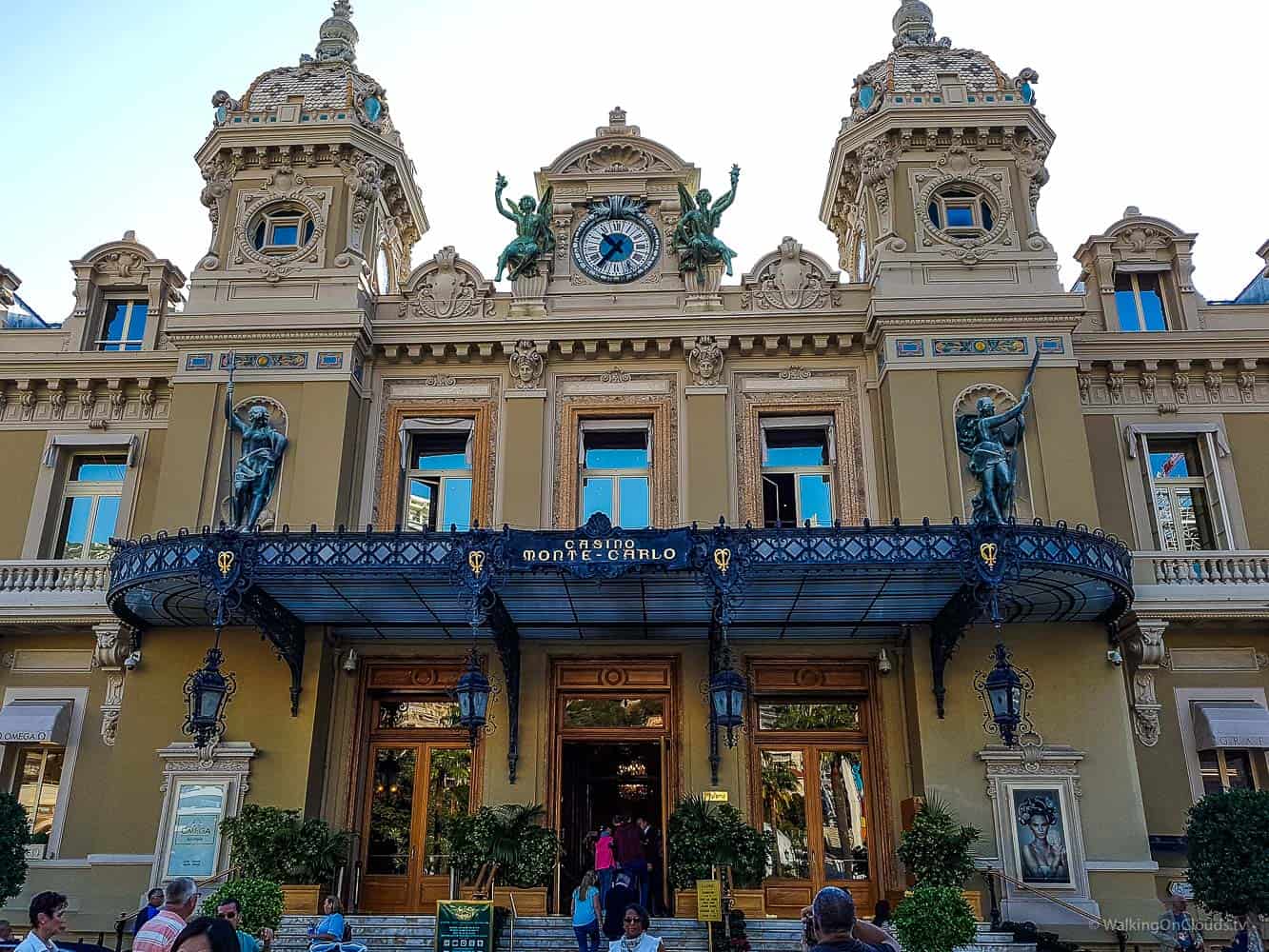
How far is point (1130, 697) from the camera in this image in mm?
19016

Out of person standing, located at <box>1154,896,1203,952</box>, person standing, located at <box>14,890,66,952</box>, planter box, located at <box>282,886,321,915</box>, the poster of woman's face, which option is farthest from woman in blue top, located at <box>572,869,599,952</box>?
person standing, located at <box>14,890,66,952</box>

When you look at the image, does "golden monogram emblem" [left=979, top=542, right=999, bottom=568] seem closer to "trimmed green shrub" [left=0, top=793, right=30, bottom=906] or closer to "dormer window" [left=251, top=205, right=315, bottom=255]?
"dormer window" [left=251, top=205, right=315, bottom=255]

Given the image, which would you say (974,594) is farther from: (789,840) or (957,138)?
(957,138)

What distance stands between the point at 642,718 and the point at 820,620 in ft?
11.5

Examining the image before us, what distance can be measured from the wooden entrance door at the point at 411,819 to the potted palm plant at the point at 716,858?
162 inches

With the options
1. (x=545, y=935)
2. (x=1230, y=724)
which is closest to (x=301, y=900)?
(x=545, y=935)

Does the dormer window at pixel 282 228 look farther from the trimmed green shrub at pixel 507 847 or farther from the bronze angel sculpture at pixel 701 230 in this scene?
the trimmed green shrub at pixel 507 847

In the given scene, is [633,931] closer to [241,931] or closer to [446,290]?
[241,931]

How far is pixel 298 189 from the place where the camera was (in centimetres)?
2236

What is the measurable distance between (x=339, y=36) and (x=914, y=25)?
12.8 m

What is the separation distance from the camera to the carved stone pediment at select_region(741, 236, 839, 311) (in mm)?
21375

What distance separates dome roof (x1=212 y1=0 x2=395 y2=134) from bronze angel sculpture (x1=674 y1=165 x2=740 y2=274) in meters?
6.54

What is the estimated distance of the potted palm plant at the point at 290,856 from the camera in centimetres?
1653

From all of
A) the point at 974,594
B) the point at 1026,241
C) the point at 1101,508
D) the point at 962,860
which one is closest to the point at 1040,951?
the point at 962,860
